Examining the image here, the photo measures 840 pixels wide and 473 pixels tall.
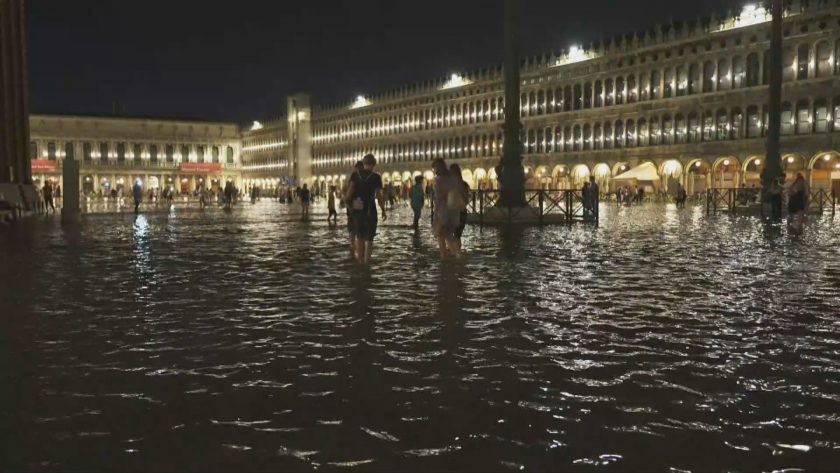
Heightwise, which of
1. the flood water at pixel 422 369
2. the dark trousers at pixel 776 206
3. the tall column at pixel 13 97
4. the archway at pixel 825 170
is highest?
the tall column at pixel 13 97

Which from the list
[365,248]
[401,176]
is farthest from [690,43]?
[365,248]

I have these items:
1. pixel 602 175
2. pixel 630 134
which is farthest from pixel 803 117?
pixel 602 175

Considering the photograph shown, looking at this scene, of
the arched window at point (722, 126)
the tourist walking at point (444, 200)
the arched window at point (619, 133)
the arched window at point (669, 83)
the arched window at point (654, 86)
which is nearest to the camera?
the tourist walking at point (444, 200)

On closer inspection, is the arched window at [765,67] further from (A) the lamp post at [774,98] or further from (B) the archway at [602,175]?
(A) the lamp post at [774,98]

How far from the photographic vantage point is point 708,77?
189 ft

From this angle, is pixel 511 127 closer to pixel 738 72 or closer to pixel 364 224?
pixel 364 224

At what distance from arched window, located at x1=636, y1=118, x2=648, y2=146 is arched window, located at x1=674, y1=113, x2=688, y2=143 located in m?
2.84

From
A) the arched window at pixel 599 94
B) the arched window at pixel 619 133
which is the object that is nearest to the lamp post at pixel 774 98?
the arched window at pixel 619 133

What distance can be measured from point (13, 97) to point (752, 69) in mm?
48194

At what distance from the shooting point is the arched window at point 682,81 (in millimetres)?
58944

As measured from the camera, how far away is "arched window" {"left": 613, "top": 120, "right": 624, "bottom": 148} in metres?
64.3

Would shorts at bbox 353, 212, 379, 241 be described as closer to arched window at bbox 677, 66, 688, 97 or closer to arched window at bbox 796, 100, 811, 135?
arched window at bbox 796, 100, 811, 135

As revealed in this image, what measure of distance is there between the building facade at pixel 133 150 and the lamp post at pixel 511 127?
82110mm

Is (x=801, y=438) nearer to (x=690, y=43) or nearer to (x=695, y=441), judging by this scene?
(x=695, y=441)
